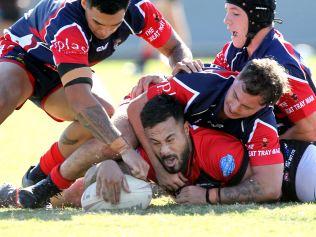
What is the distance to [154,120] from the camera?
7266 millimetres

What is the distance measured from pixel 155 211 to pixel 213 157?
71 centimetres

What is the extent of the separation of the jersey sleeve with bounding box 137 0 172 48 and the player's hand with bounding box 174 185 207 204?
1.93 meters

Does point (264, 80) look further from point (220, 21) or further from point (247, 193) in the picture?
point (220, 21)

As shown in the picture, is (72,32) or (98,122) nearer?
(98,122)

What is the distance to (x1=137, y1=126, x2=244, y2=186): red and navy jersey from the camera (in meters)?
7.31

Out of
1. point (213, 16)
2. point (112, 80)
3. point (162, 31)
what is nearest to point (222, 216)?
point (162, 31)

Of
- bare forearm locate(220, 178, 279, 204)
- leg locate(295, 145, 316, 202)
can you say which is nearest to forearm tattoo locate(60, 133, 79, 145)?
bare forearm locate(220, 178, 279, 204)

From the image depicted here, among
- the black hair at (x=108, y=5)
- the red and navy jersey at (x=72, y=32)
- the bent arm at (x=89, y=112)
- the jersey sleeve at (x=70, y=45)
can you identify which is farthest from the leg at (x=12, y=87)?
the black hair at (x=108, y=5)

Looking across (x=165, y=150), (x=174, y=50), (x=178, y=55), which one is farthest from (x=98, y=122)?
(x=174, y=50)

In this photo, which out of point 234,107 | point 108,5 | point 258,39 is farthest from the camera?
point 258,39

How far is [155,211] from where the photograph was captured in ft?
22.9

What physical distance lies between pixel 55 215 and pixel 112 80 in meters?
14.3

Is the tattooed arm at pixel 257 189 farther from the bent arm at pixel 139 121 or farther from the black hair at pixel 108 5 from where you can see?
the black hair at pixel 108 5

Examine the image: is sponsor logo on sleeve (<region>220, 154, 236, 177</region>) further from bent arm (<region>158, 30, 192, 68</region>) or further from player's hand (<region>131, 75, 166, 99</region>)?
bent arm (<region>158, 30, 192, 68</region>)
